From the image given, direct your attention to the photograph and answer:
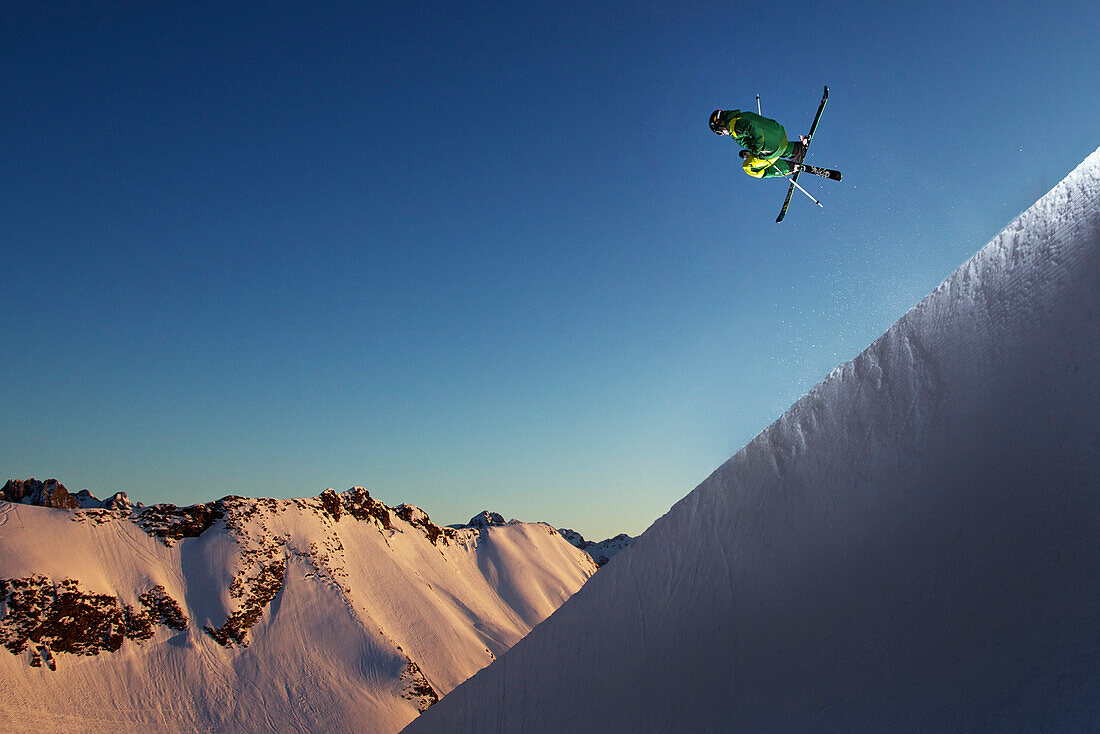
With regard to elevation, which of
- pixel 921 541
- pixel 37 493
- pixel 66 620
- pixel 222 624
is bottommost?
pixel 921 541

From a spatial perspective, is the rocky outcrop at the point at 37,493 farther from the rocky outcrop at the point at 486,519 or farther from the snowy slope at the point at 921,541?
the snowy slope at the point at 921,541

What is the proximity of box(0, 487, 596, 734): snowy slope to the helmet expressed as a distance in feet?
138

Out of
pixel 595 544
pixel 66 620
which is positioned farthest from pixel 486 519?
pixel 66 620

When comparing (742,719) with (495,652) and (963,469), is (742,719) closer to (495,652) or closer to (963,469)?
(963,469)

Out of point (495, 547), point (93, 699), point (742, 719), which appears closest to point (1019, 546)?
point (742, 719)

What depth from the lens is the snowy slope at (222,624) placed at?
3672 centimetres

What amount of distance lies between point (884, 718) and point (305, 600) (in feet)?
178

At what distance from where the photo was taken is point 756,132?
6.15 meters

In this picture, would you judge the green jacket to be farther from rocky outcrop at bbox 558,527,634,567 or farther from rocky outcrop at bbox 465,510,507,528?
rocky outcrop at bbox 558,527,634,567

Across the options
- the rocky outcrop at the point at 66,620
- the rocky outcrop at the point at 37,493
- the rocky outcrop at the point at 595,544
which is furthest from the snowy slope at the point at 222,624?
the rocky outcrop at the point at 595,544

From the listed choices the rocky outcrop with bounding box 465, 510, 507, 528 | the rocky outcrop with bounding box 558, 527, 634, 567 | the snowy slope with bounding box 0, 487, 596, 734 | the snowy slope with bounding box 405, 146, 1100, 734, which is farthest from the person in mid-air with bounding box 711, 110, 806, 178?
the rocky outcrop with bounding box 558, 527, 634, 567

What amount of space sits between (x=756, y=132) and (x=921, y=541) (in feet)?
14.6

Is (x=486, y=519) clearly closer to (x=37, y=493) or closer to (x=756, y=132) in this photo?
(x=37, y=493)

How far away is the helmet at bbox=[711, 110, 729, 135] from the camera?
6250 mm
